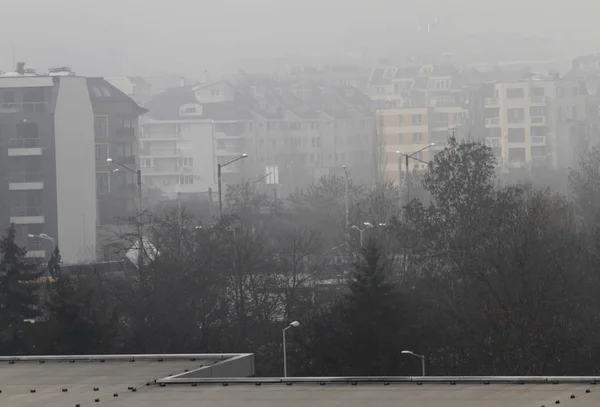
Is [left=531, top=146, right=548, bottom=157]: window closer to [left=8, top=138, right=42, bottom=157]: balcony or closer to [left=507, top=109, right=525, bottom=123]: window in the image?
[left=507, top=109, right=525, bottom=123]: window

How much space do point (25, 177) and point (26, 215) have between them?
1.46 metres

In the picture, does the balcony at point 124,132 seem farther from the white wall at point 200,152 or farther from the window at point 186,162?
the window at point 186,162

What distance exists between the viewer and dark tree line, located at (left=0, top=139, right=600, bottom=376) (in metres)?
24.4

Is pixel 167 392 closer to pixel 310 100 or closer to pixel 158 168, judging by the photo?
pixel 158 168

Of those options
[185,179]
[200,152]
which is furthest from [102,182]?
[200,152]

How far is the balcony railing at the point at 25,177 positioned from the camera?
190 ft

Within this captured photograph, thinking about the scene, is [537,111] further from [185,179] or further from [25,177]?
[25,177]

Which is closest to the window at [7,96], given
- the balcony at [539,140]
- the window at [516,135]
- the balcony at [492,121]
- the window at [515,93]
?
the balcony at [539,140]

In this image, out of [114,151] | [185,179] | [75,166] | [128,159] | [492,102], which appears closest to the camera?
[75,166]

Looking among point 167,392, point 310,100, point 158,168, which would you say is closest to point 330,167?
point 158,168

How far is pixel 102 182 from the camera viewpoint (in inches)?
2530

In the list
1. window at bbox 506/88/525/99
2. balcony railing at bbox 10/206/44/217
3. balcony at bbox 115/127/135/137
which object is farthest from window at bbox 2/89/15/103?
window at bbox 506/88/525/99

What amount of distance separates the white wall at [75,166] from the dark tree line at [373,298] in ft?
59.4

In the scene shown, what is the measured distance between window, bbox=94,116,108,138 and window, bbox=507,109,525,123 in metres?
47.3
